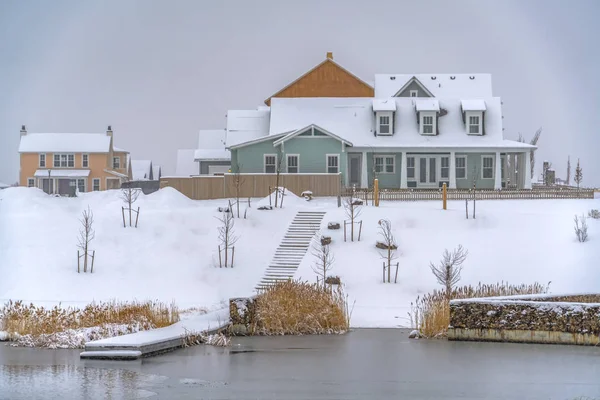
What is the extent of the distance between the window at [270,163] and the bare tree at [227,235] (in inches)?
433

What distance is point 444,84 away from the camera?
67.4m

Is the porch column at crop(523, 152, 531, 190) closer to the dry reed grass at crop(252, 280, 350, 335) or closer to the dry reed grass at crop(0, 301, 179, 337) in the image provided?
the dry reed grass at crop(252, 280, 350, 335)

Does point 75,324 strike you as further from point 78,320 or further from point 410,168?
point 410,168

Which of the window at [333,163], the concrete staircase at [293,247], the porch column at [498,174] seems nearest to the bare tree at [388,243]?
the concrete staircase at [293,247]

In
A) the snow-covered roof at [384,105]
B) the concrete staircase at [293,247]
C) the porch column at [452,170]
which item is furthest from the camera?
the snow-covered roof at [384,105]

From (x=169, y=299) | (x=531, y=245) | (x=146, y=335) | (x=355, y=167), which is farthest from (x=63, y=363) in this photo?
(x=355, y=167)

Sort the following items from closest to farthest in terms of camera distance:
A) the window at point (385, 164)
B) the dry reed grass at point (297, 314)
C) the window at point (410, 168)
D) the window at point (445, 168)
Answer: the dry reed grass at point (297, 314) < the window at point (445, 168) < the window at point (410, 168) < the window at point (385, 164)

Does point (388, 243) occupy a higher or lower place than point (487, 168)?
lower

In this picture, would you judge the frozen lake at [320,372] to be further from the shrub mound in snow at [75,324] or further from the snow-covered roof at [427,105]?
the snow-covered roof at [427,105]

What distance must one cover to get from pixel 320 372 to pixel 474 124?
3962 centimetres

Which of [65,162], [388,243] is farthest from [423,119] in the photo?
[65,162]

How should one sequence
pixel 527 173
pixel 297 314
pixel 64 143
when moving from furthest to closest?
pixel 64 143 → pixel 527 173 → pixel 297 314

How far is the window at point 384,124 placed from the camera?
5725 centimetres

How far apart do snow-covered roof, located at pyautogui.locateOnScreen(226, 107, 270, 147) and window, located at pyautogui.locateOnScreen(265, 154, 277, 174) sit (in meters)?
6.30
